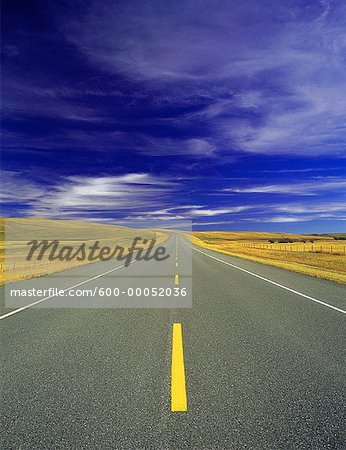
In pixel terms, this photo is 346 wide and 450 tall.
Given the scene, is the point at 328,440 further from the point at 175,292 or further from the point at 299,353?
the point at 175,292

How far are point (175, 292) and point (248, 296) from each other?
244 centimetres

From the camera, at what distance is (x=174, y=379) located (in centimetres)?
407

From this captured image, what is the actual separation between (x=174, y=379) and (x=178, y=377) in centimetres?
8

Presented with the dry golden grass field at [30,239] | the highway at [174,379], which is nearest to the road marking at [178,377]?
the highway at [174,379]

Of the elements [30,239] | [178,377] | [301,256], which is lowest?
[178,377]

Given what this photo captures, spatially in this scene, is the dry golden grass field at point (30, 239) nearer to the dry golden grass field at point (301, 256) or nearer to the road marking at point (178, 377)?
the road marking at point (178, 377)

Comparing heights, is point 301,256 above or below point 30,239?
below

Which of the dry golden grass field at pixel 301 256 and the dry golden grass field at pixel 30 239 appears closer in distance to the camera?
the dry golden grass field at pixel 30 239

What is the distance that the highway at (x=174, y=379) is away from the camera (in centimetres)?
296

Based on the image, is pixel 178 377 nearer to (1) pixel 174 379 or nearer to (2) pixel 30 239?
(1) pixel 174 379

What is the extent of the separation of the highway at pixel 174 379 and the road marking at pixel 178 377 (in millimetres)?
16

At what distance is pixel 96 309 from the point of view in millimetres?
8438

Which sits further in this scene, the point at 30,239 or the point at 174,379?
the point at 30,239

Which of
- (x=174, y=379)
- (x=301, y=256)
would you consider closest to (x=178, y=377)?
(x=174, y=379)
